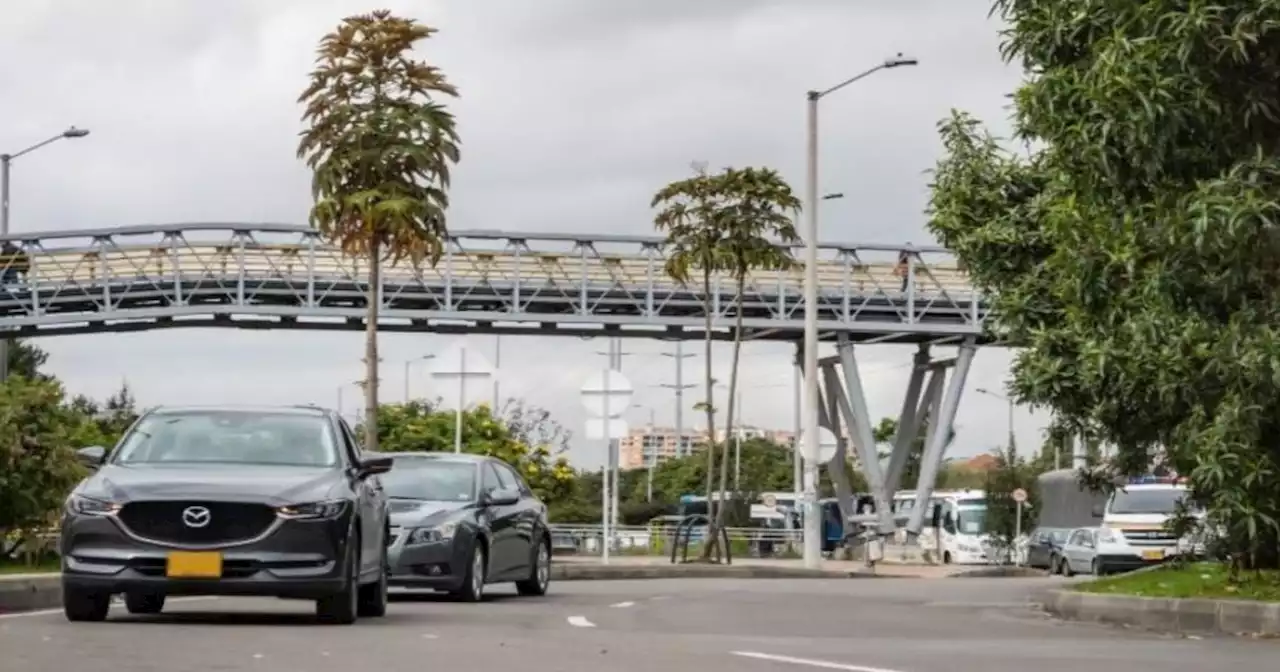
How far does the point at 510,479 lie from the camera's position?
22594 millimetres

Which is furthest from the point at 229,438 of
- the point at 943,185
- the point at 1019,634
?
the point at 943,185

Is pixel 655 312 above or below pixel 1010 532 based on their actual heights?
above

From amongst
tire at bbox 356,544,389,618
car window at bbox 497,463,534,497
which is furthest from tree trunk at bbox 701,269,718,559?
tire at bbox 356,544,389,618

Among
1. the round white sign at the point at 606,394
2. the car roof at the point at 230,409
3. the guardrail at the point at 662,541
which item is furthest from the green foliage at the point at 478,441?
the car roof at the point at 230,409

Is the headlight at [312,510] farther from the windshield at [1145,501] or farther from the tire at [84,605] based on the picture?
the windshield at [1145,501]

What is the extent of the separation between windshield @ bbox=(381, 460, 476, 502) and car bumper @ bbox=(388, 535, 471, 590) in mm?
788

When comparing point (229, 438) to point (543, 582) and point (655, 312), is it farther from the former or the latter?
point (655, 312)

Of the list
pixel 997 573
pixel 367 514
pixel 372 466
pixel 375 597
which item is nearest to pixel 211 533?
pixel 372 466

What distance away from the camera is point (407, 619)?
54.9 feet

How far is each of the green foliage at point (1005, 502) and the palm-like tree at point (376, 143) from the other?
30743 mm

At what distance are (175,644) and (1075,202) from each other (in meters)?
9.18

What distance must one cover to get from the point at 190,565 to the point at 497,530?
282 inches

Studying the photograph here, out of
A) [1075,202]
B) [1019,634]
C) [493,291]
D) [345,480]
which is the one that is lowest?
[1019,634]

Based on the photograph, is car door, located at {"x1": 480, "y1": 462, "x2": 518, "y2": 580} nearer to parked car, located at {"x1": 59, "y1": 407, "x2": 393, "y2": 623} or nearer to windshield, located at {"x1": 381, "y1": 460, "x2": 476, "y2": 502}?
Result: windshield, located at {"x1": 381, "y1": 460, "x2": 476, "y2": 502}
